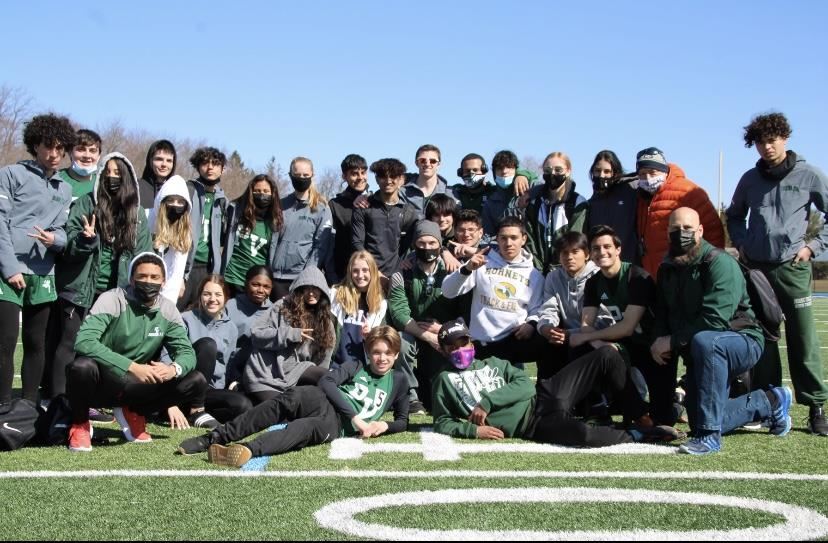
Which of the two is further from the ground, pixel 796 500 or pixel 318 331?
pixel 318 331

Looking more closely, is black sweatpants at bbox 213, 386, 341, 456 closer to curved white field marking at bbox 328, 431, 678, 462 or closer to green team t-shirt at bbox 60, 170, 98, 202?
curved white field marking at bbox 328, 431, 678, 462

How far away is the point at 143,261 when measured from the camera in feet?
20.7

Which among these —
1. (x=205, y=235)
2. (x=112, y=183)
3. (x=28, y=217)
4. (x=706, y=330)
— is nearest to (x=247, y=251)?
(x=205, y=235)

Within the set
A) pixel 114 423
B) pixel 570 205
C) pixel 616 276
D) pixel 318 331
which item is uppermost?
pixel 570 205

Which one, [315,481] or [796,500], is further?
[315,481]

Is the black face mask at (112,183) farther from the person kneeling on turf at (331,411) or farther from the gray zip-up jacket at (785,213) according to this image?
the gray zip-up jacket at (785,213)

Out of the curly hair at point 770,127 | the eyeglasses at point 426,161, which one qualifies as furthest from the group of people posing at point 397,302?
the eyeglasses at point 426,161

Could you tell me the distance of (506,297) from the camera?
7.70 meters

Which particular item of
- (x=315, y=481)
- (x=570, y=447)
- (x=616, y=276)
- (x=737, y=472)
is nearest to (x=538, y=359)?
(x=616, y=276)

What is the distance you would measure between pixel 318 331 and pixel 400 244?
171 cm

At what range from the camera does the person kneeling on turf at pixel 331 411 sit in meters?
5.86

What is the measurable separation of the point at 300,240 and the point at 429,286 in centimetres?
129

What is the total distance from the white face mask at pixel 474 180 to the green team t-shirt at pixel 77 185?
12.2ft

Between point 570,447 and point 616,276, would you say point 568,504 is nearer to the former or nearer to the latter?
point 570,447
